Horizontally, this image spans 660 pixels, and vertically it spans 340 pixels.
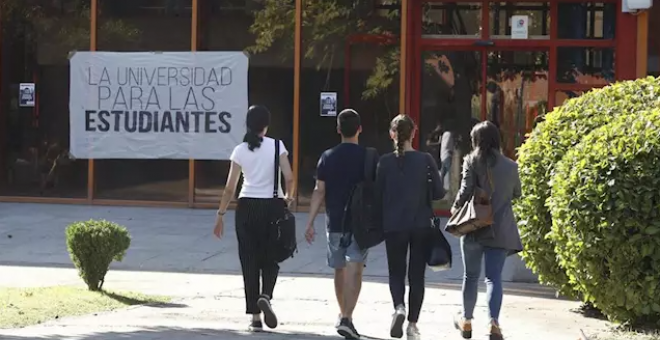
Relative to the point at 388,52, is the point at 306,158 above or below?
below

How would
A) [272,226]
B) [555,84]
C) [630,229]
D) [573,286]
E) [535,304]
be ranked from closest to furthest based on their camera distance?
[630,229] < [272,226] < [573,286] < [535,304] < [555,84]

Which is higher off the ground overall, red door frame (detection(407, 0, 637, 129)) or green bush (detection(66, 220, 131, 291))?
red door frame (detection(407, 0, 637, 129))

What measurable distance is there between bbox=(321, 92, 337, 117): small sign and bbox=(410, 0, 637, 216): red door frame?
1148 millimetres

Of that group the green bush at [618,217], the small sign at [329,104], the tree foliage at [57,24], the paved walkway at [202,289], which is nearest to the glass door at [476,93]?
the small sign at [329,104]

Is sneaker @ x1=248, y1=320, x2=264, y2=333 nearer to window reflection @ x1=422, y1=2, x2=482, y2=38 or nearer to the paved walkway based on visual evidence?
the paved walkway

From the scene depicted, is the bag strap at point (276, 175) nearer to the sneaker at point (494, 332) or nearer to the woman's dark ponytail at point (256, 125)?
the woman's dark ponytail at point (256, 125)

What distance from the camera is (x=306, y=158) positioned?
61.9 ft

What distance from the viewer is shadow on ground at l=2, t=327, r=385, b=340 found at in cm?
912

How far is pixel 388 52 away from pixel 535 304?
25.9ft

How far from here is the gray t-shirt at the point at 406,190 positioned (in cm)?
896

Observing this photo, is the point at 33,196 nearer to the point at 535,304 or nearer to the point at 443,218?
the point at 443,218

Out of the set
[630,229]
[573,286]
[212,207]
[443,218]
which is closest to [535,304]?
[573,286]

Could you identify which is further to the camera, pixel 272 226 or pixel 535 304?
pixel 535 304

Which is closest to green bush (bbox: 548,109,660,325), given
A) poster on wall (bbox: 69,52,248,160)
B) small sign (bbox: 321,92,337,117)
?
small sign (bbox: 321,92,337,117)
